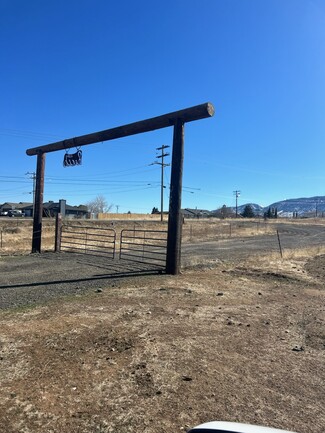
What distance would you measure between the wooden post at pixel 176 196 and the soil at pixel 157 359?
7.96ft

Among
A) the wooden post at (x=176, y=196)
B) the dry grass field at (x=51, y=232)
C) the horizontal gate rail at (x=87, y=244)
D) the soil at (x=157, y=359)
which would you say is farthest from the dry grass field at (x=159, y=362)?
the dry grass field at (x=51, y=232)

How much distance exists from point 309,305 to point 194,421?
5611mm

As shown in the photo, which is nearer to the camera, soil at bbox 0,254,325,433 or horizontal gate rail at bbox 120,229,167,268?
soil at bbox 0,254,325,433

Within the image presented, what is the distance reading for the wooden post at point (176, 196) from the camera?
1136 centimetres

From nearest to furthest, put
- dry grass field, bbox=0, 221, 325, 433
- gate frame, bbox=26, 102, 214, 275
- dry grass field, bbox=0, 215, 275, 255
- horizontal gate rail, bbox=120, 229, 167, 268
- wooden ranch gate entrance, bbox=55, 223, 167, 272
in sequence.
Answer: dry grass field, bbox=0, 221, 325, 433 < gate frame, bbox=26, 102, 214, 275 < horizontal gate rail, bbox=120, 229, 167, 268 < wooden ranch gate entrance, bbox=55, 223, 167, 272 < dry grass field, bbox=0, 215, 275, 255

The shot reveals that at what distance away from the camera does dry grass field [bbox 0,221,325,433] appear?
132 inches

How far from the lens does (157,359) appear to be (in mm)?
4641

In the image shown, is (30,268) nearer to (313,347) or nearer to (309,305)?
(309,305)

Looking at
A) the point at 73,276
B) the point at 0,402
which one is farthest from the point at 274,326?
the point at 73,276

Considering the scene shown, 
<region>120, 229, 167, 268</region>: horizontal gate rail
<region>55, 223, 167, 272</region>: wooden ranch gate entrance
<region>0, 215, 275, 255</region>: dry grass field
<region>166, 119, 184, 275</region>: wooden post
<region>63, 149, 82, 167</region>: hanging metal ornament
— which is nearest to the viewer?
<region>166, 119, 184, 275</region>: wooden post

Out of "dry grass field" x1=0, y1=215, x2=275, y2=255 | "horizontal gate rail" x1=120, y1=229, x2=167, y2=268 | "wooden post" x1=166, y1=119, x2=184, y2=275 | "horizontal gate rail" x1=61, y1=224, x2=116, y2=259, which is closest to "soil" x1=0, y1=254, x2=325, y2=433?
"wooden post" x1=166, y1=119, x2=184, y2=275

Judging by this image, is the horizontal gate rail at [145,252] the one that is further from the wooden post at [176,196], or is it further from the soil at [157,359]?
the soil at [157,359]

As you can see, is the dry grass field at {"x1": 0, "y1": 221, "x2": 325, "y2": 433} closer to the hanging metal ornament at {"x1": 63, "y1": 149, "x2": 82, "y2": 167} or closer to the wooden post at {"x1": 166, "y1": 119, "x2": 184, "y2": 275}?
the wooden post at {"x1": 166, "y1": 119, "x2": 184, "y2": 275}

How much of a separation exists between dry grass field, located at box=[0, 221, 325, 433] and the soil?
1cm
